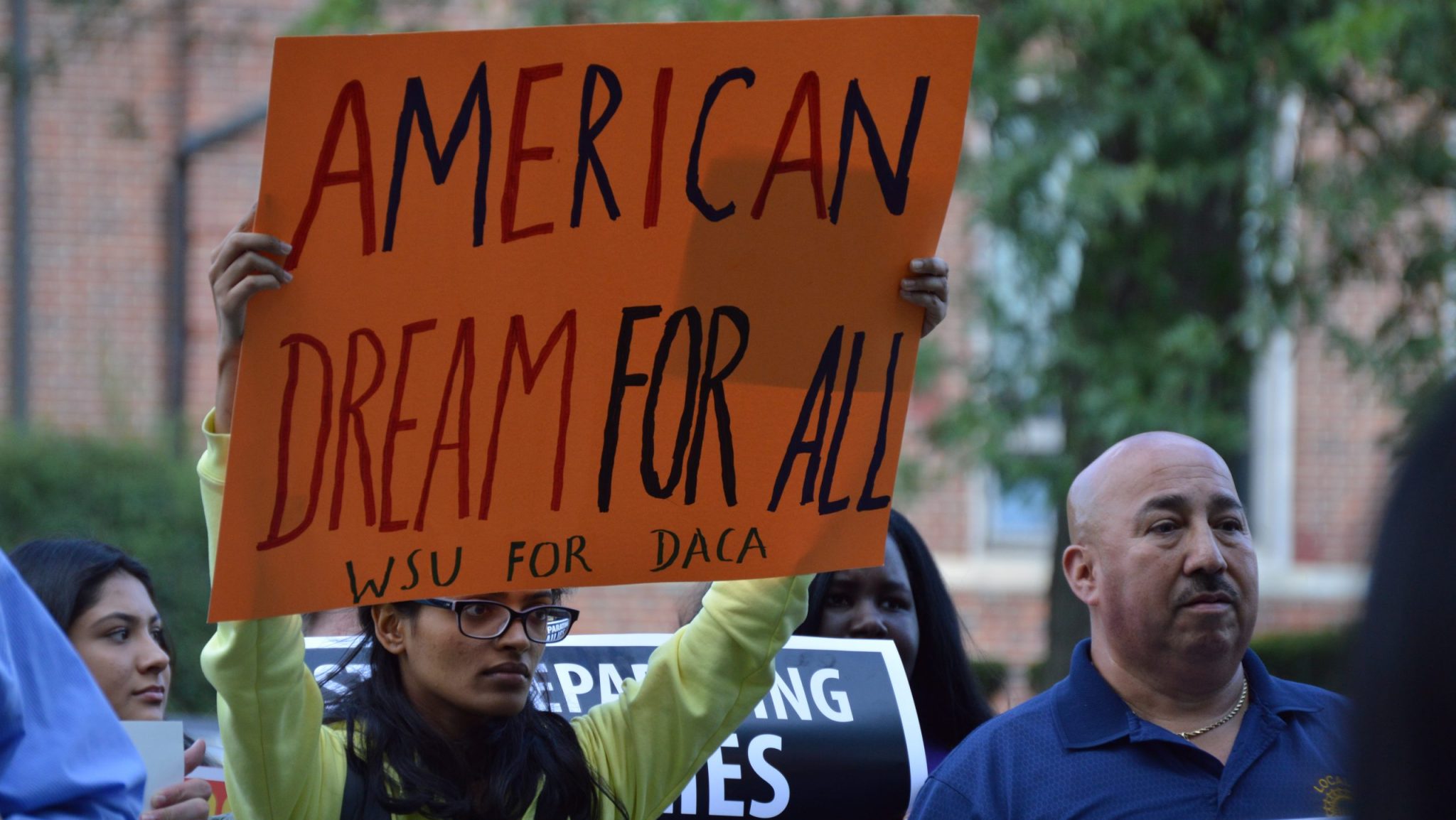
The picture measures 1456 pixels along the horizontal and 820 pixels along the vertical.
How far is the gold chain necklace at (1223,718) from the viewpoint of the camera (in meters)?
2.94

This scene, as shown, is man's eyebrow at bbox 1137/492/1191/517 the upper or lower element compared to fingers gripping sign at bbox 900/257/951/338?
lower

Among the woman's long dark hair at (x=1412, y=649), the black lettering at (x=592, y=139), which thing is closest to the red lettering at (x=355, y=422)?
the black lettering at (x=592, y=139)

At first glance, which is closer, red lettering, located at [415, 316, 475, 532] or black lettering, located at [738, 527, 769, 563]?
red lettering, located at [415, 316, 475, 532]

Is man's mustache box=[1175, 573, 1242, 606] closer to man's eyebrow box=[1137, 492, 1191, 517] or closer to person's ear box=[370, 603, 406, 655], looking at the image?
man's eyebrow box=[1137, 492, 1191, 517]

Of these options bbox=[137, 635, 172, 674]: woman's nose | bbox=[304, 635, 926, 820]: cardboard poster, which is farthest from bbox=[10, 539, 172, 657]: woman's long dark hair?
bbox=[304, 635, 926, 820]: cardboard poster

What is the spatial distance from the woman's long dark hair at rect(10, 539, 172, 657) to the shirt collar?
1.81m

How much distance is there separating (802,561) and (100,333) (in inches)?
408

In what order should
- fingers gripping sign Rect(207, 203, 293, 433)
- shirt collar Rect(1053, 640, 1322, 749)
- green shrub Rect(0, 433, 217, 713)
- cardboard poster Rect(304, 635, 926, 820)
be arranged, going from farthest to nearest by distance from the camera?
green shrub Rect(0, 433, 217, 713) < cardboard poster Rect(304, 635, 926, 820) < shirt collar Rect(1053, 640, 1322, 749) < fingers gripping sign Rect(207, 203, 293, 433)

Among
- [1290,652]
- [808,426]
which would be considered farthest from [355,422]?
[1290,652]

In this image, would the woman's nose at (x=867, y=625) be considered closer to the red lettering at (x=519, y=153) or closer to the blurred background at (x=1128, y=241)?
the red lettering at (x=519, y=153)

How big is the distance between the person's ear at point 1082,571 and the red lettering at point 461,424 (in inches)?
45.1

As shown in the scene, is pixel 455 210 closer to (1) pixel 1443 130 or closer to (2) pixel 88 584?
(2) pixel 88 584

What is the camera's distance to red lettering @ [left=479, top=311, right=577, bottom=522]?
252 centimetres

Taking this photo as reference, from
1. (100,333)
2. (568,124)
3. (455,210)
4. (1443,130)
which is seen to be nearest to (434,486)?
(455,210)
